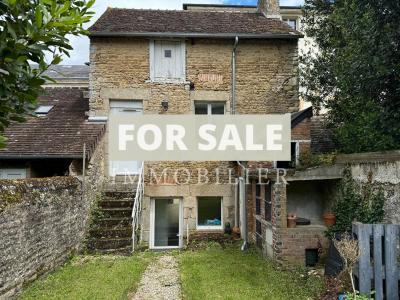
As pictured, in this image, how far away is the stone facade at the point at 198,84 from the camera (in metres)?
12.2

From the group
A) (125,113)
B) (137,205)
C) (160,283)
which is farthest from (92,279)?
(125,113)

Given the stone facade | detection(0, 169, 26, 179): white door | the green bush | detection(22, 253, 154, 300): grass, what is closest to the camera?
detection(22, 253, 154, 300): grass

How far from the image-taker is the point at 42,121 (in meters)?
11.9

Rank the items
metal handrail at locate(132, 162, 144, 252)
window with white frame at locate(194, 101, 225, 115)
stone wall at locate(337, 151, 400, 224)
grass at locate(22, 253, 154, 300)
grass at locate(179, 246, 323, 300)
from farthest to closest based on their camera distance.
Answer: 1. window with white frame at locate(194, 101, 225, 115)
2. metal handrail at locate(132, 162, 144, 252)
3. grass at locate(22, 253, 154, 300)
4. grass at locate(179, 246, 323, 300)
5. stone wall at locate(337, 151, 400, 224)

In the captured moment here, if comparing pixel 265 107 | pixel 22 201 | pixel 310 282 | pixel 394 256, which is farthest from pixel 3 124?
pixel 265 107

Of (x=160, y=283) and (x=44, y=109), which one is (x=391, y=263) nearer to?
(x=160, y=283)

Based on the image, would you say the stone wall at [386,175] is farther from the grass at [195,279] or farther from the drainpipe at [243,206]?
the drainpipe at [243,206]

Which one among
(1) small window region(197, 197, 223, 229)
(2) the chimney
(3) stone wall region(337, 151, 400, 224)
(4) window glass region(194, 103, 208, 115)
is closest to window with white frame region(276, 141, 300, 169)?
(1) small window region(197, 197, 223, 229)

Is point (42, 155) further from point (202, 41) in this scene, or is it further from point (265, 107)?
point (265, 107)

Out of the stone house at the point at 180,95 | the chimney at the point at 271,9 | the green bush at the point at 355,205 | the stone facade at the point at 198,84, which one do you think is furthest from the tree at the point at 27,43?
the chimney at the point at 271,9

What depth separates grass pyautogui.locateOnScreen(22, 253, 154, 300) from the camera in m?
6.82

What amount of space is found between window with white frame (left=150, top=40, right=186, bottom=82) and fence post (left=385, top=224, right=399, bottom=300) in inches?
340

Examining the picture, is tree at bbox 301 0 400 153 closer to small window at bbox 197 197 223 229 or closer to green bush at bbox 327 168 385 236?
green bush at bbox 327 168 385 236

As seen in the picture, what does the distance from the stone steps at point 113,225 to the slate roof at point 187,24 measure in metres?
5.46
